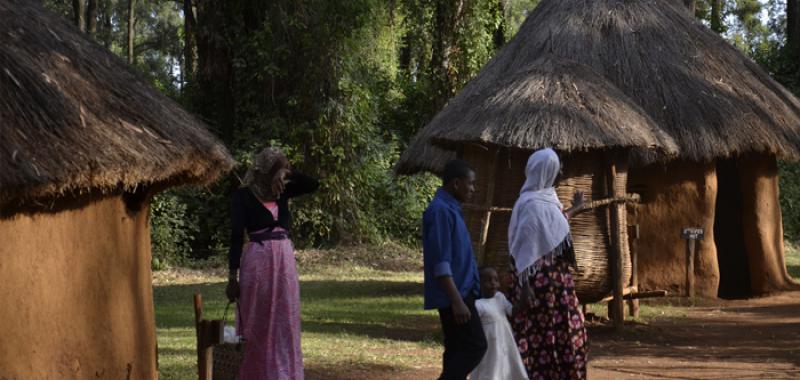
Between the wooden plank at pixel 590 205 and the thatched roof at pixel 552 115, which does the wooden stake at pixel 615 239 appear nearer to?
the wooden plank at pixel 590 205

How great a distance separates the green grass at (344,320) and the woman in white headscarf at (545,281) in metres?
2.66

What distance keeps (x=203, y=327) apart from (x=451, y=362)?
1426 mm

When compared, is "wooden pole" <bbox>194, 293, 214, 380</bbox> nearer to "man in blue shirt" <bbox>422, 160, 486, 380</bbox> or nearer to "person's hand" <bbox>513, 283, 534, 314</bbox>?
"man in blue shirt" <bbox>422, 160, 486, 380</bbox>

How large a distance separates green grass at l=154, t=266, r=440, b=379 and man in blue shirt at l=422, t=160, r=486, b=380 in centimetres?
307

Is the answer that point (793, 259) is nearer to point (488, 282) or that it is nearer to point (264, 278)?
point (488, 282)

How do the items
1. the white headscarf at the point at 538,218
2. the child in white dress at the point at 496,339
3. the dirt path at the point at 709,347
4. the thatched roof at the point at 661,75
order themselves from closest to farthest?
the white headscarf at the point at 538,218
the child in white dress at the point at 496,339
the dirt path at the point at 709,347
the thatched roof at the point at 661,75

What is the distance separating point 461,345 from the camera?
22.2 ft

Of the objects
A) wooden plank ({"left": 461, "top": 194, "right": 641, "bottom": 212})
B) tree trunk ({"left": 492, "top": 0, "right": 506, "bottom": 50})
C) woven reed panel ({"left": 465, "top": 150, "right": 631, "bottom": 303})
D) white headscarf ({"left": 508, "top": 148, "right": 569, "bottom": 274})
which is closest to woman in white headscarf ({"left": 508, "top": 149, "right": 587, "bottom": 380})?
white headscarf ({"left": 508, "top": 148, "right": 569, "bottom": 274})

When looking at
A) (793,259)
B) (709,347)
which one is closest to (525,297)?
(709,347)

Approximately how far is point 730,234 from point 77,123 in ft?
40.2

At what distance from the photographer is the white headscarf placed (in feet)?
24.3

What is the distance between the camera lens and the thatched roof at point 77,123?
21.1 ft

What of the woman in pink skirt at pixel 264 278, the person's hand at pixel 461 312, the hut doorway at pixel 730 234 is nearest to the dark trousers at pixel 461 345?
the person's hand at pixel 461 312

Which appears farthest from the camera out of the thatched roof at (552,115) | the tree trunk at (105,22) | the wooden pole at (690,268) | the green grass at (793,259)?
the tree trunk at (105,22)
